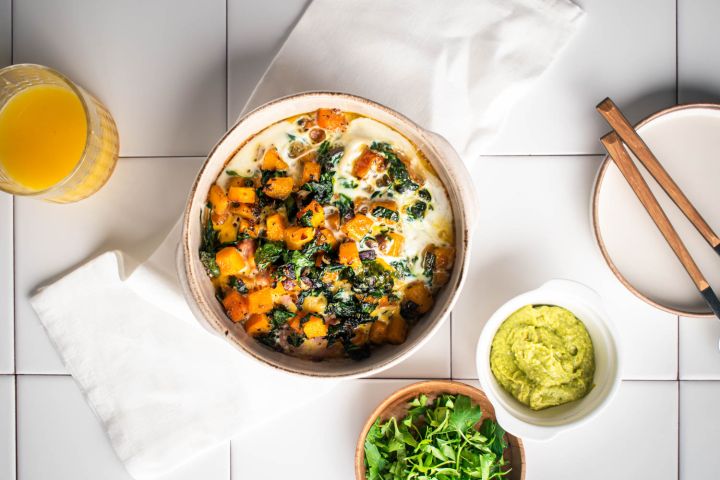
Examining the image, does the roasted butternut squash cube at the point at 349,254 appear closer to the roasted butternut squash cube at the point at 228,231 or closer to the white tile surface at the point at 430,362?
the roasted butternut squash cube at the point at 228,231

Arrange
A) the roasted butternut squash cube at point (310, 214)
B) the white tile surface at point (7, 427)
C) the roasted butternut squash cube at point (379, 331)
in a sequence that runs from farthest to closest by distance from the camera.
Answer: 1. the white tile surface at point (7, 427)
2. the roasted butternut squash cube at point (379, 331)
3. the roasted butternut squash cube at point (310, 214)

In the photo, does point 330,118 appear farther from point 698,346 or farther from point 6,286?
point 698,346

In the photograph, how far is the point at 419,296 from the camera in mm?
1574

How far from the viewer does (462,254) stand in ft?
4.83

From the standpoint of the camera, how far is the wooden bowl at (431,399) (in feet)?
5.79

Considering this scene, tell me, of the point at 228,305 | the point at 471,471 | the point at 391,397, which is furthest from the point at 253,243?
the point at 471,471

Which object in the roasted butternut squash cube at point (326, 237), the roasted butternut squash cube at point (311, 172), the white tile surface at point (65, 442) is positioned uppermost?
the roasted butternut squash cube at point (311, 172)

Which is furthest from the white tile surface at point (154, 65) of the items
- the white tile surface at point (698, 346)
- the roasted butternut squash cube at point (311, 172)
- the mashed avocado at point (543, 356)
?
the white tile surface at point (698, 346)

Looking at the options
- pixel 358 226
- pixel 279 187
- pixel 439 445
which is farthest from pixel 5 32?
pixel 439 445

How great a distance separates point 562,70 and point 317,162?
87 centimetres

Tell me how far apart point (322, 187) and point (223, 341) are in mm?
636

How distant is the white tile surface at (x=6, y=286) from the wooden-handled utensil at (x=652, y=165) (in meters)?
1.86

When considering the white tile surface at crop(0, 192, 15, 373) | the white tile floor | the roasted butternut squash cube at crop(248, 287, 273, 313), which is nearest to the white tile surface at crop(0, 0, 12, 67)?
the white tile floor

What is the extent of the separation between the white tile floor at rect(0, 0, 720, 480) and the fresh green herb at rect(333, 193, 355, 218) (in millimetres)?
505
